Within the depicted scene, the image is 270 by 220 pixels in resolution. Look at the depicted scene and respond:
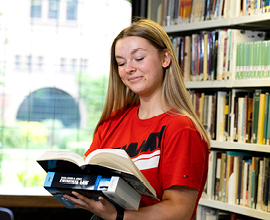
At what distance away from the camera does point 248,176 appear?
1.81 meters

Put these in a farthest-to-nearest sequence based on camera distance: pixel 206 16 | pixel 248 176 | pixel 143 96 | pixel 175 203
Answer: pixel 206 16 → pixel 248 176 → pixel 143 96 → pixel 175 203

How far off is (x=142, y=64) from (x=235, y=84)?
2.87 ft

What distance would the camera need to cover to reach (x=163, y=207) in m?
0.97

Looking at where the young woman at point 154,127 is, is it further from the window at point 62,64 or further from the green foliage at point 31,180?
the green foliage at point 31,180

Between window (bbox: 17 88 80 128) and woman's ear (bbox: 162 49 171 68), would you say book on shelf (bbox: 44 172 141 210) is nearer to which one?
woman's ear (bbox: 162 49 171 68)

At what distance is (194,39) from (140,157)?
1.20m

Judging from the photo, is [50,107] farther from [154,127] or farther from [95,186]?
[95,186]

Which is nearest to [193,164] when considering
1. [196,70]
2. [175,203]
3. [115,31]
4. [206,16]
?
[175,203]

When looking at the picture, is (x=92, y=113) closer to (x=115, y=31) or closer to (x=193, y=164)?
(x=115, y=31)

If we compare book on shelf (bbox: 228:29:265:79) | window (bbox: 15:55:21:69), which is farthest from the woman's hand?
window (bbox: 15:55:21:69)

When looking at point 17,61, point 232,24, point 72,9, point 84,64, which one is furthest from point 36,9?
point 232,24

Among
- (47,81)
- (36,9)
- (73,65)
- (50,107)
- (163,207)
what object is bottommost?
(163,207)

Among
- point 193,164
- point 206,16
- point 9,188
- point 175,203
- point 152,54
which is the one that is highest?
point 206,16

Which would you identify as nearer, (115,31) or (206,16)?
(206,16)
